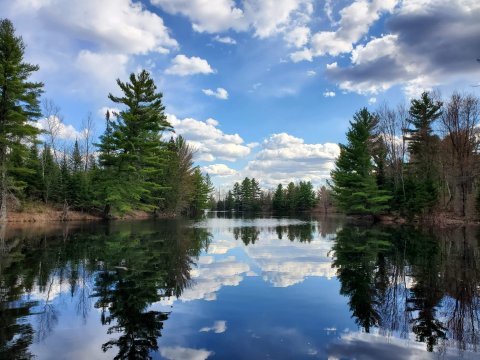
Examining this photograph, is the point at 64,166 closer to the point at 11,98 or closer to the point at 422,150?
the point at 11,98

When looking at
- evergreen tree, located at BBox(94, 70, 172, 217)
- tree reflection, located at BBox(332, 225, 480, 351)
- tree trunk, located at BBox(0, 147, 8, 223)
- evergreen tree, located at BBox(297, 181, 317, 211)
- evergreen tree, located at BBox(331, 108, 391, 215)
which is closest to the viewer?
tree reflection, located at BBox(332, 225, 480, 351)

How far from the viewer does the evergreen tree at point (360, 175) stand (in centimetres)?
3841

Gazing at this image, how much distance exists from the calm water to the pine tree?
57.4 feet

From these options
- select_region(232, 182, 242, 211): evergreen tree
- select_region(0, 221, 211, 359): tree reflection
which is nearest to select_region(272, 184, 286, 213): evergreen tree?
select_region(232, 182, 242, 211): evergreen tree

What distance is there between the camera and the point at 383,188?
135 ft

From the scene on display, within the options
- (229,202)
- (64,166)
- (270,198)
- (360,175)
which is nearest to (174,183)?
(64,166)

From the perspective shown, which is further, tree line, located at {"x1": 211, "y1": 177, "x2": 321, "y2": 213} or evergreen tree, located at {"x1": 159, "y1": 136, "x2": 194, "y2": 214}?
tree line, located at {"x1": 211, "y1": 177, "x2": 321, "y2": 213}

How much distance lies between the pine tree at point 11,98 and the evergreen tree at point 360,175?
31867 millimetres

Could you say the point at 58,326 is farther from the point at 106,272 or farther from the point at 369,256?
the point at 369,256

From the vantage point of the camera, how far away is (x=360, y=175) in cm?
3972

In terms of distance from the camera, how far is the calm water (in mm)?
4843

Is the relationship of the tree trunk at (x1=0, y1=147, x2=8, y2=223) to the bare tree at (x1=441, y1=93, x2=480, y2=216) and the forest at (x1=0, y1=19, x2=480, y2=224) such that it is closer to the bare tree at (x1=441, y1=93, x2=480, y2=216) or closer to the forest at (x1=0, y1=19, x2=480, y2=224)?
the forest at (x1=0, y1=19, x2=480, y2=224)

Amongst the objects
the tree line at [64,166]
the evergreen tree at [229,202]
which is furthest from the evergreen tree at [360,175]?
the evergreen tree at [229,202]

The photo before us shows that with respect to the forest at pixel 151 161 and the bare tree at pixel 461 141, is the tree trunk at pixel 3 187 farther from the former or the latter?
the bare tree at pixel 461 141
